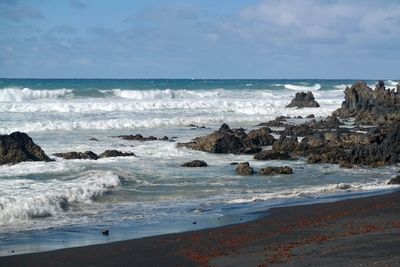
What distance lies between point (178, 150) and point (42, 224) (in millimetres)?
13743

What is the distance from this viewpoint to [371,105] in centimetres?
4503

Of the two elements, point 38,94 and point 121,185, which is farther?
point 38,94

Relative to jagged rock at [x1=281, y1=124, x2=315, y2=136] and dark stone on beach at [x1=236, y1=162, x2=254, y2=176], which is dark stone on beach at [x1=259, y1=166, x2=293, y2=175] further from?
jagged rock at [x1=281, y1=124, x2=315, y2=136]

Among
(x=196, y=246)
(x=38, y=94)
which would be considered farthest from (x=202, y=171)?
(x=38, y=94)

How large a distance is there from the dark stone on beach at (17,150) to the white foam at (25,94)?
44.1m

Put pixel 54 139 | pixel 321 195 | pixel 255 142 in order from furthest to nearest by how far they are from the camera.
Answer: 1. pixel 54 139
2. pixel 255 142
3. pixel 321 195

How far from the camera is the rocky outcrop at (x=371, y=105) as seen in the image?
131 ft

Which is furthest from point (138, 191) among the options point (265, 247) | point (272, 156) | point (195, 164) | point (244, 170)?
point (272, 156)

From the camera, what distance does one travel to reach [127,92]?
256ft

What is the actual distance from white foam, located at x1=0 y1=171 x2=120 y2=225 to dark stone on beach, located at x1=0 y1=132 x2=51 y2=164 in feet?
10.3

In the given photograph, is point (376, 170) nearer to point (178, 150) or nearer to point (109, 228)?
point (178, 150)

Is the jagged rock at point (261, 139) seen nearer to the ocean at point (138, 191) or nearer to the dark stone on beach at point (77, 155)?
the ocean at point (138, 191)

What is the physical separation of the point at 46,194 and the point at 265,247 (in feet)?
22.0

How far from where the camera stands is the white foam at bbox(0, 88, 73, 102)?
6631cm
